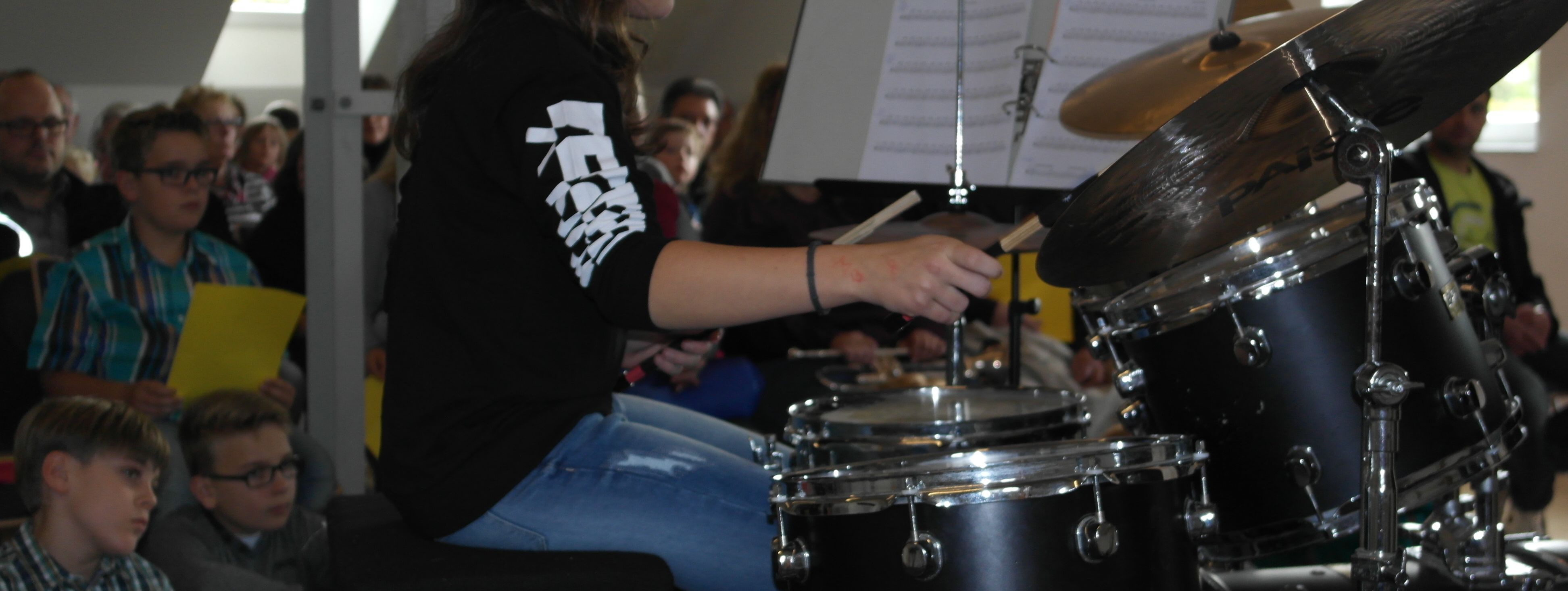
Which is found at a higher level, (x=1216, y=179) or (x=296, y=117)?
(x=296, y=117)

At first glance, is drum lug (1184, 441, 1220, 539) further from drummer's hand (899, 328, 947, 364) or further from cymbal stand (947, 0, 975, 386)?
drummer's hand (899, 328, 947, 364)

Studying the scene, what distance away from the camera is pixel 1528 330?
317 cm

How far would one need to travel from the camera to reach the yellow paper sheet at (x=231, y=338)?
7.13 ft

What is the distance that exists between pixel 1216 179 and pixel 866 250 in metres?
0.38

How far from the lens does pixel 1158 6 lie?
205 centimetres

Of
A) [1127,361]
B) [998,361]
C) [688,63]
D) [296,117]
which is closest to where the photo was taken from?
[1127,361]

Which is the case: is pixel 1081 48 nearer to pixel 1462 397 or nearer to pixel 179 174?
pixel 1462 397

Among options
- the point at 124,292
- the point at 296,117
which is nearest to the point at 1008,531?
the point at 124,292

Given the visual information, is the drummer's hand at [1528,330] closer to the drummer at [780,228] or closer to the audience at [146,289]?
the drummer at [780,228]

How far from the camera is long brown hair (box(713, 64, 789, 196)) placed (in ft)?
10.3

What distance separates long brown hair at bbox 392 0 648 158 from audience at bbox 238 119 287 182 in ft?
3.86

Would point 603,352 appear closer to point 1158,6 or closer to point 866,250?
point 866,250

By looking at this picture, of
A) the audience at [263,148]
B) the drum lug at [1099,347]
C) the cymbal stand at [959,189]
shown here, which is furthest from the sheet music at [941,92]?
the audience at [263,148]

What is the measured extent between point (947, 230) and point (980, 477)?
0.62 m
